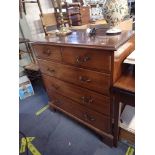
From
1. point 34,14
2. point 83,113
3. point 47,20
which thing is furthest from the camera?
point 34,14

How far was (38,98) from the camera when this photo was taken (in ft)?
7.14

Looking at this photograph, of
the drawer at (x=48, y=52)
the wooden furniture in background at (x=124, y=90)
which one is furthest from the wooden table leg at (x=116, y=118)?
the drawer at (x=48, y=52)

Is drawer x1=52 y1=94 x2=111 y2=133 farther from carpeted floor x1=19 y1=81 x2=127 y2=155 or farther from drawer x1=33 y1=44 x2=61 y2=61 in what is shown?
drawer x1=33 y1=44 x2=61 y2=61

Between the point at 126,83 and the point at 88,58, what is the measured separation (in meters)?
0.30

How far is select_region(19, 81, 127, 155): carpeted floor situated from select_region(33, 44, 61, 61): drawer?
76 centimetres

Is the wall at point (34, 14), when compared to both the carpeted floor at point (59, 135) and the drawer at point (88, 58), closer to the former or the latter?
the carpeted floor at point (59, 135)

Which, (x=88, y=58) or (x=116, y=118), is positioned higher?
(x=88, y=58)

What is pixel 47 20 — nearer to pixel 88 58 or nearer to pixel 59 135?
pixel 88 58

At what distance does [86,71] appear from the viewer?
105cm

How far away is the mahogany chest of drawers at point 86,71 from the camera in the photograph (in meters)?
0.93

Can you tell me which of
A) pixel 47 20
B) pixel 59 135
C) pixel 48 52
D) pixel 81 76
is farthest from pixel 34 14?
pixel 59 135

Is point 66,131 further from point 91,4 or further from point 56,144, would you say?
point 91,4

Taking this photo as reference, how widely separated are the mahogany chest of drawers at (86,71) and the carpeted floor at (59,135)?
12 cm
